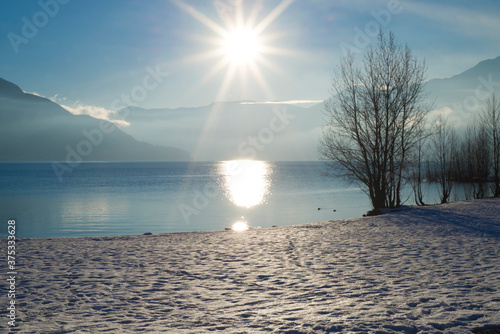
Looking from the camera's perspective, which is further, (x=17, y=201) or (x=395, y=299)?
(x=17, y=201)

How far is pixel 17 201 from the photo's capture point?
44656mm

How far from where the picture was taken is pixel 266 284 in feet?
26.4

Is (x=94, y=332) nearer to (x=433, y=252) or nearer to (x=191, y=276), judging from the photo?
(x=191, y=276)

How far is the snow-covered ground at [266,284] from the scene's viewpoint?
5.83 meters

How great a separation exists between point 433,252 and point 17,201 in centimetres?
4822

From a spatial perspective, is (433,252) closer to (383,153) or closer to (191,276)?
(191,276)

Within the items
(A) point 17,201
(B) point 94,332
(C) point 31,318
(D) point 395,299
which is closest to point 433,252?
(D) point 395,299

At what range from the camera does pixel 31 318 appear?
6.21m

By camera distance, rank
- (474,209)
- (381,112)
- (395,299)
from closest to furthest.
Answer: (395,299) < (474,209) < (381,112)

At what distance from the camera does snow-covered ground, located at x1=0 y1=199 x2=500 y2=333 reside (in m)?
5.83

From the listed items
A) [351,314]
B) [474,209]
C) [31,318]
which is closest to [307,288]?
[351,314]

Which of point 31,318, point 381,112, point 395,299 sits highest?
point 381,112

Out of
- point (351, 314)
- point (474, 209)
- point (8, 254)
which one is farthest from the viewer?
point (474, 209)

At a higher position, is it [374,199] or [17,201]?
[17,201]
